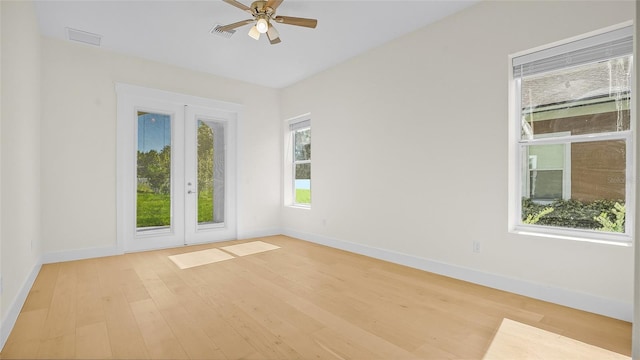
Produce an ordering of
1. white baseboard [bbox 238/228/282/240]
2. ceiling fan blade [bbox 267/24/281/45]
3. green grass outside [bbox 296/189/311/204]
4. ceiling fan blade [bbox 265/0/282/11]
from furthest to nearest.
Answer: green grass outside [bbox 296/189/311/204]
white baseboard [bbox 238/228/282/240]
ceiling fan blade [bbox 267/24/281/45]
ceiling fan blade [bbox 265/0/282/11]

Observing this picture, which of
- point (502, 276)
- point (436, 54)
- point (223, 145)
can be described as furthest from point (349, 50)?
point (502, 276)

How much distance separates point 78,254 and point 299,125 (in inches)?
155

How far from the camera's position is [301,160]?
233 inches

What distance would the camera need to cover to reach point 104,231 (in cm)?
426

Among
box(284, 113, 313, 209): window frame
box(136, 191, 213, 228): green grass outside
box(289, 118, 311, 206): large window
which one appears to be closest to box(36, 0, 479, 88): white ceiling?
box(289, 118, 311, 206): large window

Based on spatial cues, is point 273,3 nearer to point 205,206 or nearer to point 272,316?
point 272,316

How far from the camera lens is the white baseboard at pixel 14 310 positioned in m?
1.97

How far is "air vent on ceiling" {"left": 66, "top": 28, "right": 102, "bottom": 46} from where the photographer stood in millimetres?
3738

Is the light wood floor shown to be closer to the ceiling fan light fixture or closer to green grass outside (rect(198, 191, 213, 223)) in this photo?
green grass outside (rect(198, 191, 213, 223))

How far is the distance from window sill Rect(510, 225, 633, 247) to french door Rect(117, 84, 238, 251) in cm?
446

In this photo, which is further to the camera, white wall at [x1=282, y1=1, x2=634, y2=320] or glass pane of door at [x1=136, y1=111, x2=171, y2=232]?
glass pane of door at [x1=136, y1=111, x2=171, y2=232]

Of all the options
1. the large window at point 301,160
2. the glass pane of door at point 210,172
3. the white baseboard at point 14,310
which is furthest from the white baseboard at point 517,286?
the white baseboard at point 14,310

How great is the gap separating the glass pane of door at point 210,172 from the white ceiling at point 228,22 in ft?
3.54

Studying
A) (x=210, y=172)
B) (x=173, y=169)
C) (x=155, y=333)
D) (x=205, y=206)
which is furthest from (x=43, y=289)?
(x=210, y=172)
